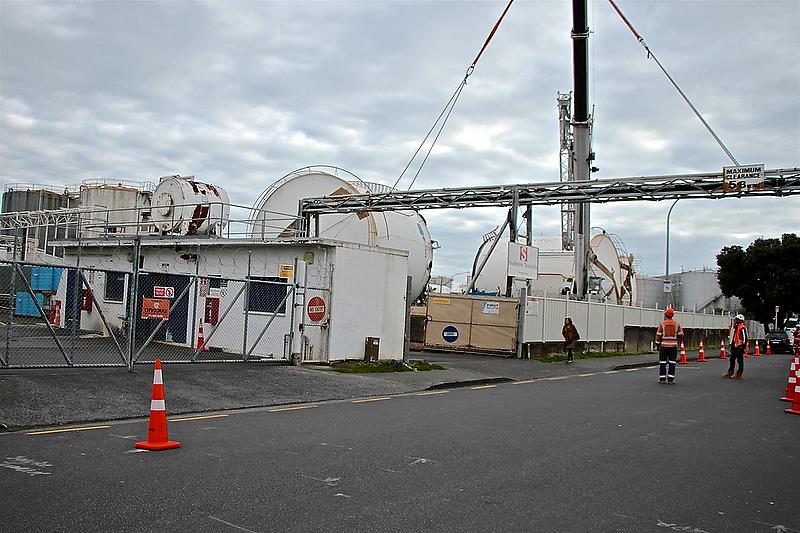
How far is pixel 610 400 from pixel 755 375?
1118 centimetres

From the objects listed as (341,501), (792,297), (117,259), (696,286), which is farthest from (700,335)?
(341,501)

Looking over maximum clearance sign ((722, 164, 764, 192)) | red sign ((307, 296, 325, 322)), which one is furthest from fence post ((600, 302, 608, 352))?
red sign ((307, 296, 325, 322))

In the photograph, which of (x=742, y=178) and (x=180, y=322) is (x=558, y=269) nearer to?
(x=742, y=178)

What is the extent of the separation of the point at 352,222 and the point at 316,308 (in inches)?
442

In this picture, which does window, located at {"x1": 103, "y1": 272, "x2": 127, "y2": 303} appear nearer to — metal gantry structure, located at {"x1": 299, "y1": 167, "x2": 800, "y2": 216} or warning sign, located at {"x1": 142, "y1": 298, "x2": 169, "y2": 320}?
metal gantry structure, located at {"x1": 299, "y1": 167, "x2": 800, "y2": 216}

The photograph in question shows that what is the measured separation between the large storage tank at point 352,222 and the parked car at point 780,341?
27.8m

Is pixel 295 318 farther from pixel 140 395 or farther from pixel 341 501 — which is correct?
pixel 341 501

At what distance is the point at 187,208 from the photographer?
84.5 ft

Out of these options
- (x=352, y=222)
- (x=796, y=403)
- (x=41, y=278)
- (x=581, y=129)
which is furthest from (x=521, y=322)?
(x=41, y=278)

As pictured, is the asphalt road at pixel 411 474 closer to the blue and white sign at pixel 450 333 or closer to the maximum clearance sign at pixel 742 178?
the maximum clearance sign at pixel 742 178

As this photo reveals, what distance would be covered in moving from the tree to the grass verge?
48.9 metres

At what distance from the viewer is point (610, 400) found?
48.7 ft

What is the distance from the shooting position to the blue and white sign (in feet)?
91.6

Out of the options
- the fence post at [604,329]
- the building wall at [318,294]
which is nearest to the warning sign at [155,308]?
the building wall at [318,294]
